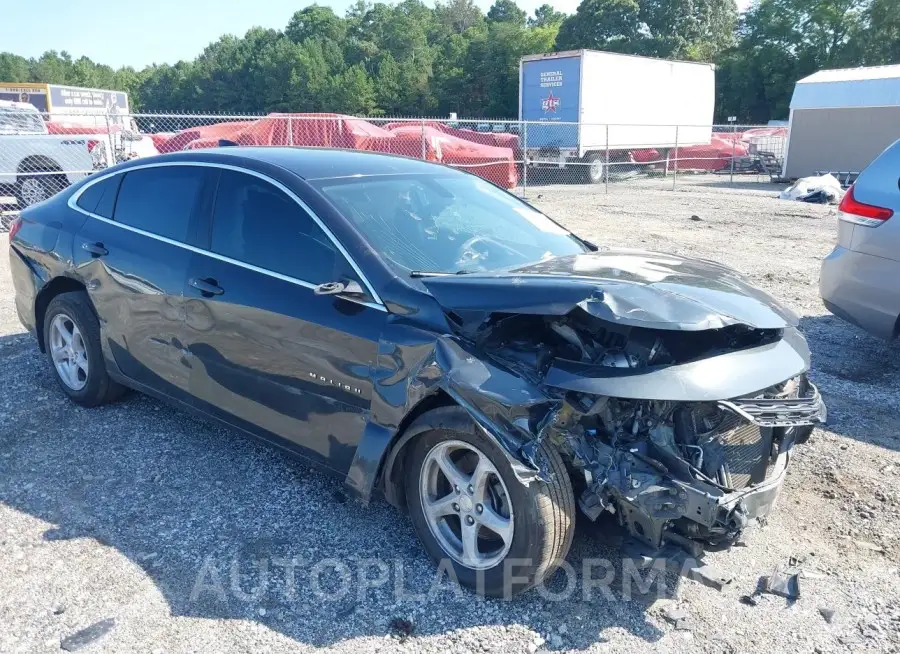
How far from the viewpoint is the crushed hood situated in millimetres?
2648

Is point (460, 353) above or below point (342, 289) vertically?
below

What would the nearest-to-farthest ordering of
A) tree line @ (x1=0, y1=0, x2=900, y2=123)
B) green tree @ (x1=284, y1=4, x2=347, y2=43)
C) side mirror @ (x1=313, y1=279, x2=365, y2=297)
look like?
side mirror @ (x1=313, y1=279, x2=365, y2=297), tree line @ (x1=0, y1=0, x2=900, y2=123), green tree @ (x1=284, y1=4, x2=347, y2=43)

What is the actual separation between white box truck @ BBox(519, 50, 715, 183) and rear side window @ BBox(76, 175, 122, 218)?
17676 millimetres

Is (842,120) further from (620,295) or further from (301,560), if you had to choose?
(301,560)

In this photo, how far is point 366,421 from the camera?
3.02m

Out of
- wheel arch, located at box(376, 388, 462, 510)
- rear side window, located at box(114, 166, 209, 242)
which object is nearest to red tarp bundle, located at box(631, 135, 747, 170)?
rear side window, located at box(114, 166, 209, 242)

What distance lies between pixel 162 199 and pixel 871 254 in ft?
15.5

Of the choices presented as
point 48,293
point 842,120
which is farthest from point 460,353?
point 842,120

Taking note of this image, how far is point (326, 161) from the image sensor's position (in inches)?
151

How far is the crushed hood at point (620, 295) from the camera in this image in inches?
104

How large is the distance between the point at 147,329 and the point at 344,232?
1.46 meters

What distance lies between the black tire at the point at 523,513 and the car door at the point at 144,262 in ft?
5.63

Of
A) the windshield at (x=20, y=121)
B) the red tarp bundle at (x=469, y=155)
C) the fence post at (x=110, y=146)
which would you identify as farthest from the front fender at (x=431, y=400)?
the red tarp bundle at (x=469, y=155)

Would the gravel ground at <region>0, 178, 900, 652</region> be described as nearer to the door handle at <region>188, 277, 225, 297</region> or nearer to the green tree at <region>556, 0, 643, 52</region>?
the door handle at <region>188, 277, 225, 297</region>
